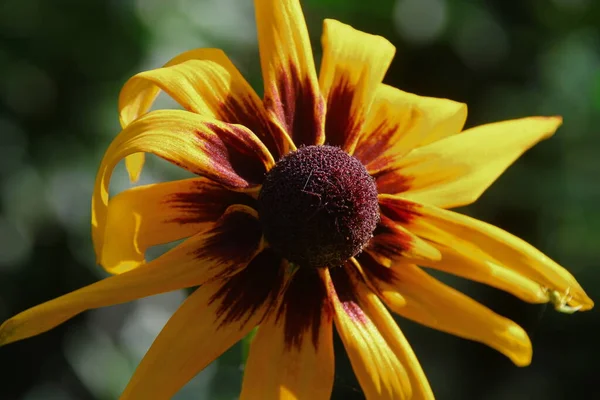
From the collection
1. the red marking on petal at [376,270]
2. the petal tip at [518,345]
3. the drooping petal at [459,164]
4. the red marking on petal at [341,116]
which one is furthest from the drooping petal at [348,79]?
the petal tip at [518,345]

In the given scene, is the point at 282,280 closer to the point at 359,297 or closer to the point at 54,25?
the point at 359,297

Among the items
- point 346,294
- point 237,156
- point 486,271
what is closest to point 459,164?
point 486,271

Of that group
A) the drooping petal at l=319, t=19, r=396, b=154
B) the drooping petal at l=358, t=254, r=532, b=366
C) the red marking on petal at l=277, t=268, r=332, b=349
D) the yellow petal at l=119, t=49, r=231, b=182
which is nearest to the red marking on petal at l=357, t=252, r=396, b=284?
the drooping petal at l=358, t=254, r=532, b=366

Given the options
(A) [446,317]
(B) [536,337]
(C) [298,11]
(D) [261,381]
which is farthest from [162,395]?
(B) [536,337]

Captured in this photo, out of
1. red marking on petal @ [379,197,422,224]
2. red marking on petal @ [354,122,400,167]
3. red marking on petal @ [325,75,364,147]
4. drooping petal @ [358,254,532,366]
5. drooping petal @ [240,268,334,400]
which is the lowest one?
drooping petal @ [240,268,334,400]

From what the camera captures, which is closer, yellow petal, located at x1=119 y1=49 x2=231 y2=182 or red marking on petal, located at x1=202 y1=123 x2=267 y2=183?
red marking on petal, located at x1=202 y1=123 x2=267 y2=183

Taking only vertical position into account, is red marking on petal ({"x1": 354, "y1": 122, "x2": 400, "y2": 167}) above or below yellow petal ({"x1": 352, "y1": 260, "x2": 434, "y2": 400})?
above

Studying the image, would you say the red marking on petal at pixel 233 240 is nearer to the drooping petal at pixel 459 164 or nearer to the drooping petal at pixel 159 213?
the drooping petal at pixel 159 213

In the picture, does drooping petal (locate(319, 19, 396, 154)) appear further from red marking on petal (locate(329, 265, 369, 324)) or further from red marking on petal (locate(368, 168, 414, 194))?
red marking on petal (locate(329, 265, 369, 324))
